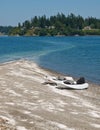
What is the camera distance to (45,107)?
81.6 ft

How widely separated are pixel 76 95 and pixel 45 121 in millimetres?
11096

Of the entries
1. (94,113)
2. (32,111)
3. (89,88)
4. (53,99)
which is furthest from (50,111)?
(89,88)

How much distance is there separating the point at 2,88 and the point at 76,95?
539cm

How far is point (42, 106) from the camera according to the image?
25141mm

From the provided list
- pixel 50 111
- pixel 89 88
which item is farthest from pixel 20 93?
pixel 89 88

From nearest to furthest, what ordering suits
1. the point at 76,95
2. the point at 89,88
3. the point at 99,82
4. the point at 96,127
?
the point at 96,127
the point at 76,95
the point at 89,88
the point at 99,82

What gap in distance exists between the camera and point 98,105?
91.4 ft

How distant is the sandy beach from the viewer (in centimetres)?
2035

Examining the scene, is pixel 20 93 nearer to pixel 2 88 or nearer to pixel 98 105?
pixel 2 88

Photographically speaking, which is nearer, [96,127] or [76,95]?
[96,127]

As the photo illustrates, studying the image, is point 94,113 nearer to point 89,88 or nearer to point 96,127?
point 96,127

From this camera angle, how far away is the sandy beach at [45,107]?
66.8 feet

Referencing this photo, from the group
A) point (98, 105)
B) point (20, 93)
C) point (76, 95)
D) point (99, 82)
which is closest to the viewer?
point (98, 105)

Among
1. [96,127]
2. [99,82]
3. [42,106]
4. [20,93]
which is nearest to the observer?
[96,127]
